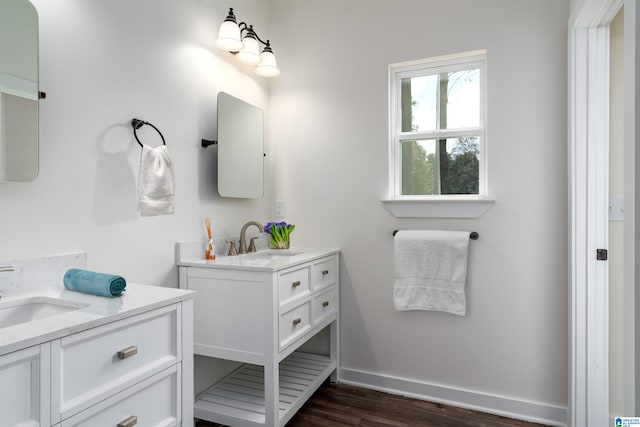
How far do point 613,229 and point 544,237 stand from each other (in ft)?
1.00

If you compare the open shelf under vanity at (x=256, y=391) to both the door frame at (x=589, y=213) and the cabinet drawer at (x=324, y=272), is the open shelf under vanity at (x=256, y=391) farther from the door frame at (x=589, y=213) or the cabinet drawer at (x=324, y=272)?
the door frame at (x=589, y=213)

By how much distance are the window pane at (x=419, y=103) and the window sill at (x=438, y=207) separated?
0.49 meters

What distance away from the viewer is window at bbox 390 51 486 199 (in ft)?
7.39

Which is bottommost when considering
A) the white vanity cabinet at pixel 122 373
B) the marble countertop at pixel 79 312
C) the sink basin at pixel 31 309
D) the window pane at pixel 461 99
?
the white vanity cabinet at pixel 122 373

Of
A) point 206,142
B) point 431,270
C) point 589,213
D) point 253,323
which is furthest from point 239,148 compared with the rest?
point 589,213

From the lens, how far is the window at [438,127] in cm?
225

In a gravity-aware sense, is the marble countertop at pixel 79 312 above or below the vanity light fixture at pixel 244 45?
below

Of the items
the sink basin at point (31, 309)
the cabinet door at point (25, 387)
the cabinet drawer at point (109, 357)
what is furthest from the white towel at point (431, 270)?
the cabinet door at point (25, 387)

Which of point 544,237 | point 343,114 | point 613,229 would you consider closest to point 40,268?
point 343,114

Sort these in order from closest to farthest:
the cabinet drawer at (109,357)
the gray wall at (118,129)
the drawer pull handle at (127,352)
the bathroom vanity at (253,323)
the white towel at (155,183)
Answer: the cabinet drawer at (109,357)
the drawer pull handle at (127,352)
the gray wall at (118,129)
the white towel at (155,183)
the bathroom vanity at (253,323)

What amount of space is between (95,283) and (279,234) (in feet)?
4.21

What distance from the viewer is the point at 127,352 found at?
3.53ft

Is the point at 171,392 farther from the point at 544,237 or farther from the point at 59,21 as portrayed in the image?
the point at 544,237

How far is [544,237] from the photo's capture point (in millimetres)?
2043
